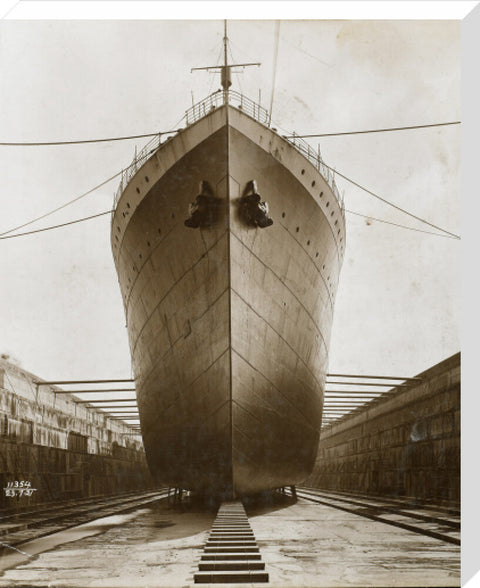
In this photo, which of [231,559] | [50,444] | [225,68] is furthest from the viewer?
[50,444]

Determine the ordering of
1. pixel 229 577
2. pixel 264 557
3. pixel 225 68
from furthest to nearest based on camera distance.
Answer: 1. pixel 225 68
2. pixel 264 557
3. pixel 229 577

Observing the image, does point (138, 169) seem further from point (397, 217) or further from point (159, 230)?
point (397, 217)

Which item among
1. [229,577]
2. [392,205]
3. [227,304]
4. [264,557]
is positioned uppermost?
[392,205]

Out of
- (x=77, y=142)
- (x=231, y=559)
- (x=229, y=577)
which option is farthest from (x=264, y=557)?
(x=77, y=142)

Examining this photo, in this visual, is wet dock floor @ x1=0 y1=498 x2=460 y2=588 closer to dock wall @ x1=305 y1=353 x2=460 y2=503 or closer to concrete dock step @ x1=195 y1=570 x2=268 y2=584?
concrete dock step @ x1=195 y1=570 x2=268 y2=584

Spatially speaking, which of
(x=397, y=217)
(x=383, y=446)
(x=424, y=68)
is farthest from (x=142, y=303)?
(x=383, y=446)

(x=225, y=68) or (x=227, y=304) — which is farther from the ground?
(x=225, y=68)

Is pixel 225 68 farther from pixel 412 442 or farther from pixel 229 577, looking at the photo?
pixel 412 442
